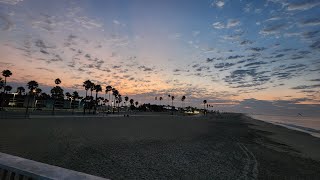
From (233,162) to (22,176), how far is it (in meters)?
13.9

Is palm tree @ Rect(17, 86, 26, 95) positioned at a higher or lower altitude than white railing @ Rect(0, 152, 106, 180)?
higher

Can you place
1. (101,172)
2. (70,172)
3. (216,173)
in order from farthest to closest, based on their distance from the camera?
(216,173)
(101,172)
(70,172)

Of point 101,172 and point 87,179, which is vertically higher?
point 87,179

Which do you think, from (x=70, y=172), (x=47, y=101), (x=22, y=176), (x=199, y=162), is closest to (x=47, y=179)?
(x=70, y=172)

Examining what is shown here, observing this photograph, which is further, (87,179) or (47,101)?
(47,101)

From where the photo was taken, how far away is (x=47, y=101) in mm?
148125

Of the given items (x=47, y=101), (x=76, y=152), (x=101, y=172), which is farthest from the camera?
(x=47, y=101)

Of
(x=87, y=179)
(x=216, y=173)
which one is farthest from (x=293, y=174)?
(x=87, y=179)

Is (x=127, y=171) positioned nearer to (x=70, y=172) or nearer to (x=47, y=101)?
(x=70, y=172)

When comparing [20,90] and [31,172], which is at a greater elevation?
[20,90]

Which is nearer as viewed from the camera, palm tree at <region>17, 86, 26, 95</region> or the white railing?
the white railing

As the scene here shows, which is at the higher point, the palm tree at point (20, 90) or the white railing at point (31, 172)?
the palm tree at point (20, 90)

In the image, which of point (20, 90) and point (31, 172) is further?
point (20, 90)

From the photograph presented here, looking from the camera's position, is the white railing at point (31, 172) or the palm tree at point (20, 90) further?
the palm tree at point (20, 90)
